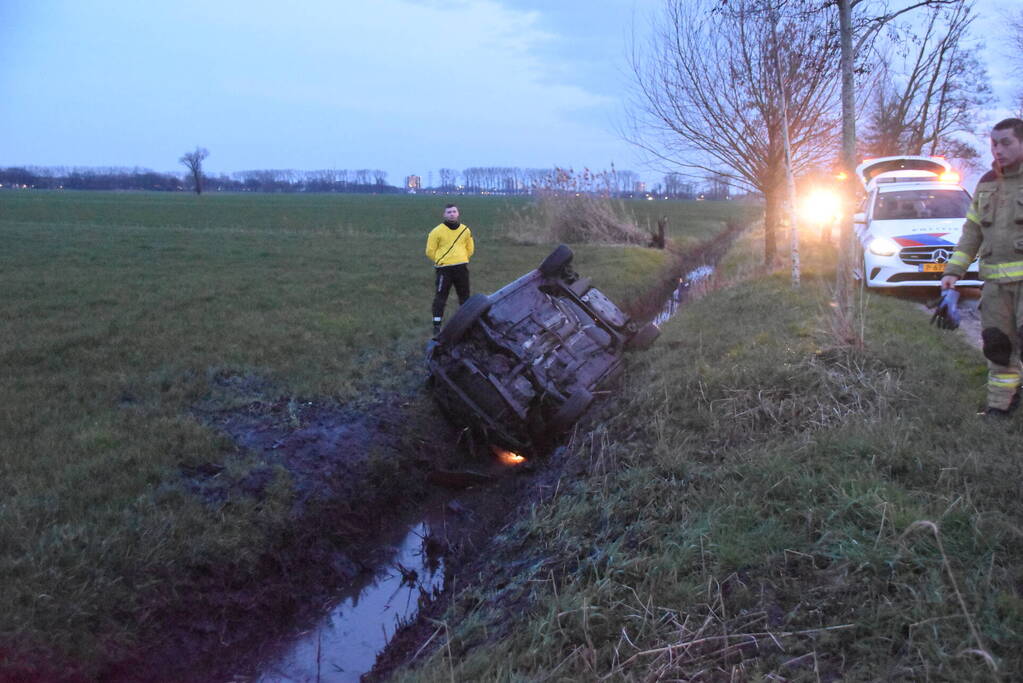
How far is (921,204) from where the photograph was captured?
11500 millimetres

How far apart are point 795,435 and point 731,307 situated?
5.92 metres

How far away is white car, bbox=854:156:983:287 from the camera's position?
33.0ft

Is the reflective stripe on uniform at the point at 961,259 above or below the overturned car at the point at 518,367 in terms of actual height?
above

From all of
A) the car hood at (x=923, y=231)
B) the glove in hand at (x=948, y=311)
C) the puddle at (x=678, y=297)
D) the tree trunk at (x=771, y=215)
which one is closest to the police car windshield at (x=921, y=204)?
the car hood at (x=923, y=231)

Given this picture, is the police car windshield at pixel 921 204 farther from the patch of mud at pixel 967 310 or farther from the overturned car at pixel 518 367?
the overturned car at pixel 518 367

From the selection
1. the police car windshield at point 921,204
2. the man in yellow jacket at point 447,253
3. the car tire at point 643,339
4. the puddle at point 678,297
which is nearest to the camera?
the car tire at point 643,339

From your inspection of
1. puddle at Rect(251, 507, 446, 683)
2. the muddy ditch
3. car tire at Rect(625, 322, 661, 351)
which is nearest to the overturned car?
the muddy ditch

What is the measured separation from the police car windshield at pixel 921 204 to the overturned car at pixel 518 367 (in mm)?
6865

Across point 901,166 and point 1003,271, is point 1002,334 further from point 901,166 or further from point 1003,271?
point 901,166

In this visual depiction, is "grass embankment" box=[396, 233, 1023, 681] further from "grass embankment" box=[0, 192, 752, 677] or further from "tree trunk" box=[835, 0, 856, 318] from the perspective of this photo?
"grass embankment" box=[0, 192, 752, 677]

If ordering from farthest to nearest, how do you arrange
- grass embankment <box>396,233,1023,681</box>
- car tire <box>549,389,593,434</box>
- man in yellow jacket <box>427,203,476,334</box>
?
man in yellow jacket <box>427,203,476,334</box> → car tire <box>549,389,593,434</box> → grass embankment <box>396,233,1023,681</box>

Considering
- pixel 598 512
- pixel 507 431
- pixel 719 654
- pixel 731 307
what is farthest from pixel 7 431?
pixel 731 307

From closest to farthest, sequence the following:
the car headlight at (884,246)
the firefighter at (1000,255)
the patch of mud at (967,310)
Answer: the firefighter at (1000,255)
the patch of mud at (967,310)
the car headlight at (884,246)

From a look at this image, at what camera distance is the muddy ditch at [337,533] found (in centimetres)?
436
